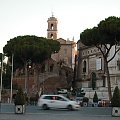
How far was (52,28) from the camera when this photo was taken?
11494 cm

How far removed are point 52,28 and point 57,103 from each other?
80579mm

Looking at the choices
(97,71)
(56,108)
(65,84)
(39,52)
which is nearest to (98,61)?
(97,71)

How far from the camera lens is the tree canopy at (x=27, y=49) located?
63281mm

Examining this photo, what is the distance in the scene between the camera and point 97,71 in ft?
264

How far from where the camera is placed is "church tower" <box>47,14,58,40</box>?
114m

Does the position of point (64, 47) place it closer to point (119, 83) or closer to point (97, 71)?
point (97, 71)

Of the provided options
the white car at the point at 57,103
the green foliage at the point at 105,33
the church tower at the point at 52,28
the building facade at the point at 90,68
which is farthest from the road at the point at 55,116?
the church tower at the point at 52,28

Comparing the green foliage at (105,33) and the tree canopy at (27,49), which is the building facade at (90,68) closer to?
the tree canopy at (27,49)

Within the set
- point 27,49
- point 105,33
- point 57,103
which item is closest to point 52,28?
point 27,49

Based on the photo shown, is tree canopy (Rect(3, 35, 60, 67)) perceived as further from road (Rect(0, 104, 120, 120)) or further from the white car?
road (Rect(0, 104, 120, 120))

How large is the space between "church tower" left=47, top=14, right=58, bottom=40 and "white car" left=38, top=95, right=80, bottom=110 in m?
78.4

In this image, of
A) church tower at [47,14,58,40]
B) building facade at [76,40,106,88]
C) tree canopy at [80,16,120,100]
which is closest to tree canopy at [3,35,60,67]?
building facade at [76,40,106,88]

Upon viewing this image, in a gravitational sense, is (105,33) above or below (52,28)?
below

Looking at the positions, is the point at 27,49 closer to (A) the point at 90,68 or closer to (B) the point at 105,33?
(B) the point at 105,33
